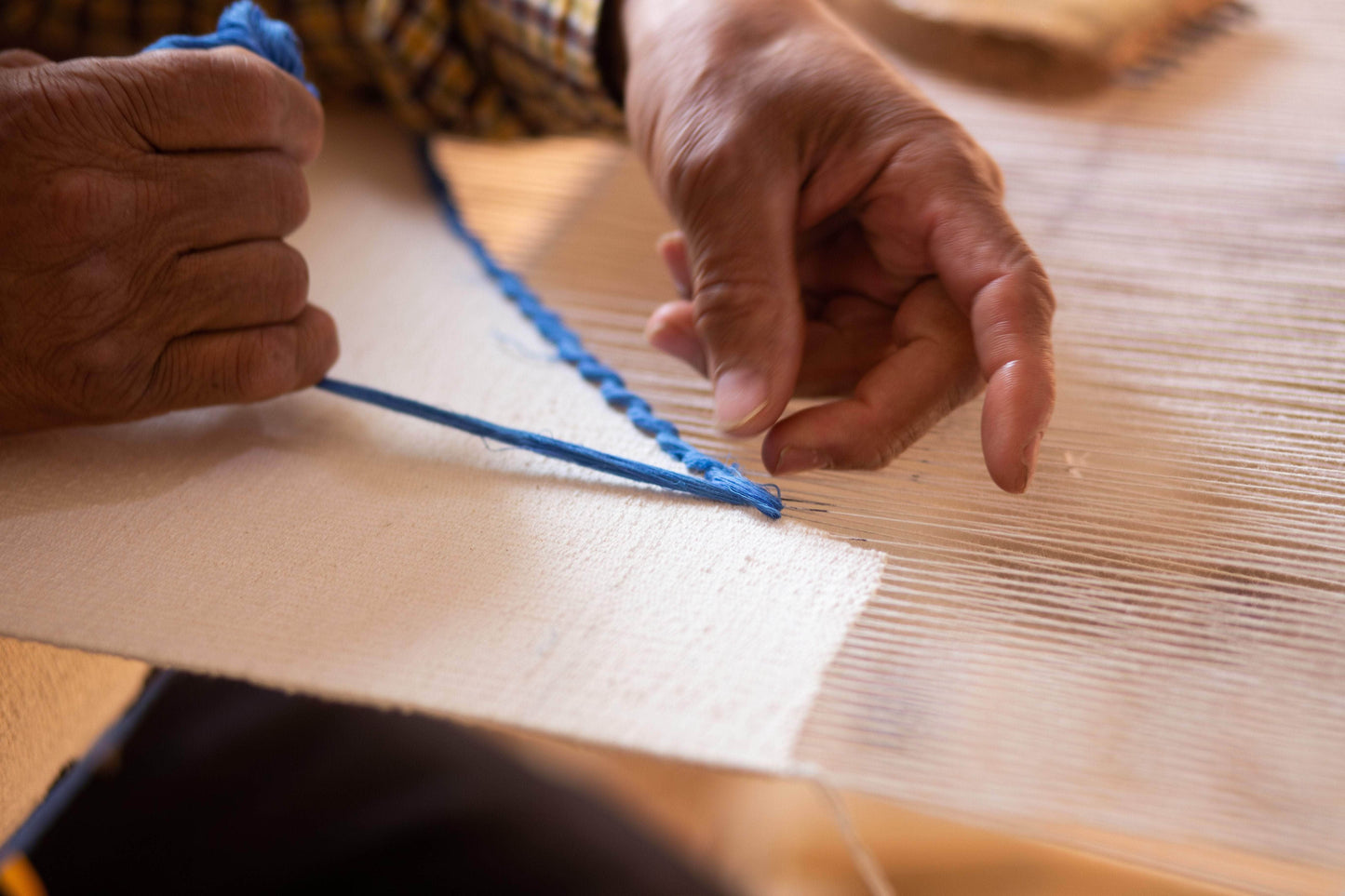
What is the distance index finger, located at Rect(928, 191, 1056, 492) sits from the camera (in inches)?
20.8

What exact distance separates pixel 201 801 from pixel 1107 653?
0.76 meters

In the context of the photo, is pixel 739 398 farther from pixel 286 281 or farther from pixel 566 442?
pixel 286 281

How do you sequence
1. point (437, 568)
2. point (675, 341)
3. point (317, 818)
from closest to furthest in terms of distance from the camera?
1. point (437, 568)
2. point (675, 341)
3. point (317, 818)

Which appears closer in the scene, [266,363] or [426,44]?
[266,363]

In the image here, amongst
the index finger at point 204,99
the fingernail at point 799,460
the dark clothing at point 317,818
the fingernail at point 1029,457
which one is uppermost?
the index finger at point 204,99

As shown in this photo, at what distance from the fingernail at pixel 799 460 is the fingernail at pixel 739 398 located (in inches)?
1.1

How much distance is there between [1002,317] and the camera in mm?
550

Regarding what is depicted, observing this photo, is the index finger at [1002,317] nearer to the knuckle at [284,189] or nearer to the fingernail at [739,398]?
the fingernail at [739,398]

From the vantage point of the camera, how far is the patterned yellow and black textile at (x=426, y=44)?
851mm

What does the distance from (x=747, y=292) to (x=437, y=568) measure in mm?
236

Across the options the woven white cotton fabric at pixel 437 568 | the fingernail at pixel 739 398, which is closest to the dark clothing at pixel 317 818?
the woven white cotton fabric at pixel 437 568

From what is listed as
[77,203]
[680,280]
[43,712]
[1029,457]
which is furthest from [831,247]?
[43,712]

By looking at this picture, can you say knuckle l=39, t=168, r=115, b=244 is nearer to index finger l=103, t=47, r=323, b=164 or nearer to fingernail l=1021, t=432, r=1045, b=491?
index finger l=103, t=47, r=323, b=164

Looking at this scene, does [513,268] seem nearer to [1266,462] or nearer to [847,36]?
[847,36]
